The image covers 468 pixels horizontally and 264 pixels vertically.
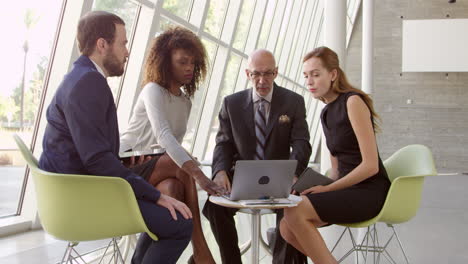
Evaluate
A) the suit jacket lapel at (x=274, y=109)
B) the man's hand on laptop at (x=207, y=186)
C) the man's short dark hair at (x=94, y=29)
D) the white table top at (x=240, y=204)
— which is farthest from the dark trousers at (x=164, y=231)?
the suit jacket lapel at (x=274, y=109)

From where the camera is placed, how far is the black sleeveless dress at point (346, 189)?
2.73 m

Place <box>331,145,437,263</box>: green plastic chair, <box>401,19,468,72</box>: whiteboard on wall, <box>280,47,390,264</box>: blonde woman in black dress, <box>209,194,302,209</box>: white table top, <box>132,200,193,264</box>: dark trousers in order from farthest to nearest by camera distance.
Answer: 1. <box>401,19,468,72</box>: whiteboard on wall
2. <box>331,145,437,263</box>: green plastic chair
3. <box>280,47,390,264</box>: blonde woman in black dress
4. <box>209,194,302,209</box>: white table top
5. <box>132,200,193,264</box>: dark trousers

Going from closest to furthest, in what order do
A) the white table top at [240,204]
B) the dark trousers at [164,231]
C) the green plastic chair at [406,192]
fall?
1. the dark trousers at [164,231]
2. the white table top at [240,204]
3. the green plastic chair at [406,192]

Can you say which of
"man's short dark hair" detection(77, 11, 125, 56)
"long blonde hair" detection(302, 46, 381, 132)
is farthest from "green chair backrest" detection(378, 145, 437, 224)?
"man's short dark hair" detection(77, 11, 125, 56)

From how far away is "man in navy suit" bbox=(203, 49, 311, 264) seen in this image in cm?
312

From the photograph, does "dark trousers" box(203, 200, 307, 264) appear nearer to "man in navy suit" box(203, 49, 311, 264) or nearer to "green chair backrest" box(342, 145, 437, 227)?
"man in navy suit" box(203, 49, 311, 264)

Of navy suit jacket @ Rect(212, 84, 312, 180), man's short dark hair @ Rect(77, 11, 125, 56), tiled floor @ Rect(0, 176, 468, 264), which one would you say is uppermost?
man's short dark hair @ Rect(77, 11, 125, 56)

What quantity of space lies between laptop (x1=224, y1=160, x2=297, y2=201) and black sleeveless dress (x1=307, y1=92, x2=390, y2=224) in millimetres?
379

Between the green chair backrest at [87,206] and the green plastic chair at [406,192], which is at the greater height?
the green plastic chair at [406,192]

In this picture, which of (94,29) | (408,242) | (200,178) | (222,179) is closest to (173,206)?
(200,178)

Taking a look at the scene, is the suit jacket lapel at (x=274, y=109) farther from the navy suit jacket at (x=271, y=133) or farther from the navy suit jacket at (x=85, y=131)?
the navy suit jacket at (x=85, y=131)

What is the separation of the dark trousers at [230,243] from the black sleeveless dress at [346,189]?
1.37 feet

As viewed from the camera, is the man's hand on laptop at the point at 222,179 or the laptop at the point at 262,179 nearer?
the laptop at the point at 262,179

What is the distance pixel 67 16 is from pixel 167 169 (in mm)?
2321
